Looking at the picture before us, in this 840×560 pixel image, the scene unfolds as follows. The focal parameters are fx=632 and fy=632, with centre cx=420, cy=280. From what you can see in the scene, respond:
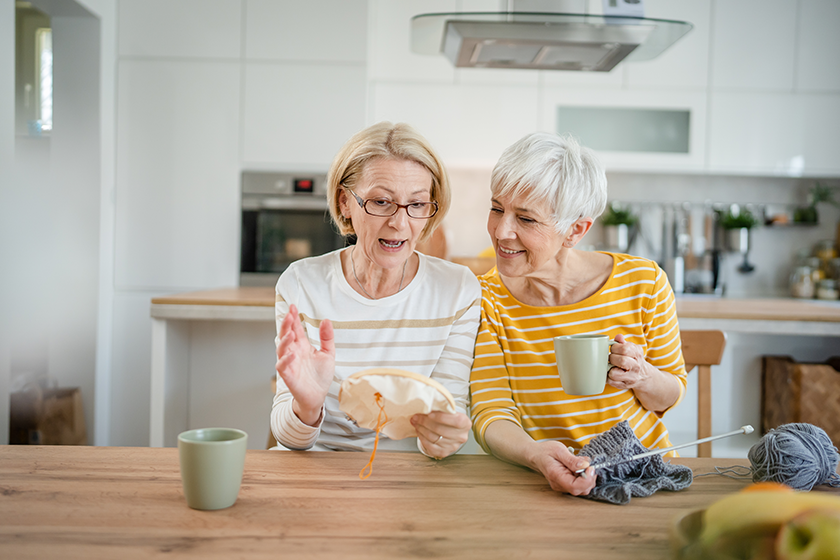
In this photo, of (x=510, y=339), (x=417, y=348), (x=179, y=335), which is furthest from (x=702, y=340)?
(x=179, y=335)

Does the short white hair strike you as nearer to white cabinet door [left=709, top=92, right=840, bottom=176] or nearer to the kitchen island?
the kitchen island

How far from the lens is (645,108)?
3.29 metres

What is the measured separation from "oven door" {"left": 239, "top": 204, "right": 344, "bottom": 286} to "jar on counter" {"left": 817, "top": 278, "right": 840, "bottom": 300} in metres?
2.56

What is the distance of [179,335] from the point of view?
2619mm

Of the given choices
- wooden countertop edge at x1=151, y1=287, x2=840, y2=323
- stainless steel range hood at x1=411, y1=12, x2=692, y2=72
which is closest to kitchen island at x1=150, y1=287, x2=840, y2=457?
wooden countertop edge at x1=151, y1=287, x2=840, y2=323

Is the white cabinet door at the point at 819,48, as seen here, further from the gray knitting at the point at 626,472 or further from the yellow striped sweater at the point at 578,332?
the gray knitting at the point at 626,472

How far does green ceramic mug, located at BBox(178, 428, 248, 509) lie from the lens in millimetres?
721

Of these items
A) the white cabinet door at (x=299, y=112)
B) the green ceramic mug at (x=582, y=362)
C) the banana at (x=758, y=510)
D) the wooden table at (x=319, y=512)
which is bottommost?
the wooden table at (x=319, y=512)

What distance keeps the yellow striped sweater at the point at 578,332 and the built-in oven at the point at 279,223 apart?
195 centimetres

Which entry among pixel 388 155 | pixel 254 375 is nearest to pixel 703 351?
pixel 388 155

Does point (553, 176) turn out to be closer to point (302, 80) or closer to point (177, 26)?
point (302, 80)

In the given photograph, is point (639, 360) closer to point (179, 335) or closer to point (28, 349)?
point (179, 335)

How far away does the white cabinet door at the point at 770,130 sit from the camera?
3.29 meters

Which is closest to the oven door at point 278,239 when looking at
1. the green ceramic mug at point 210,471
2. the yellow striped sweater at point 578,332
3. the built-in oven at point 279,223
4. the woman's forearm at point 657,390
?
the built-in oven at point 279,223
